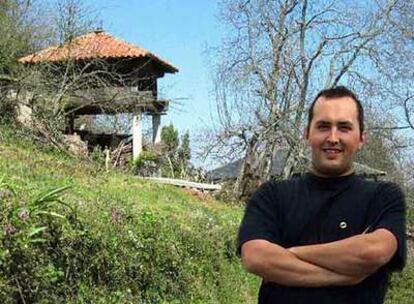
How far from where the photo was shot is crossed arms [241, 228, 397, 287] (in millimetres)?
2338

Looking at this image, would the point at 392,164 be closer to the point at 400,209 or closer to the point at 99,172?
the point at 99,172

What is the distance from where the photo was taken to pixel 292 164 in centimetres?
2347

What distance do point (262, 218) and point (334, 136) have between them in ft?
1.34

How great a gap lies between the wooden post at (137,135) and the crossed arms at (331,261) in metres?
21.6

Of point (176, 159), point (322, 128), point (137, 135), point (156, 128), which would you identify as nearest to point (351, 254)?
point (322, 128)

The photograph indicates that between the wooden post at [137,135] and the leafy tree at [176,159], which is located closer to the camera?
the leafy tree at [176,159]

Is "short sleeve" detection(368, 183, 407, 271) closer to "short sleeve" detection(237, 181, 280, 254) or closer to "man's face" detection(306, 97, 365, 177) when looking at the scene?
"man's face" detection(306, 97, 365, 177)

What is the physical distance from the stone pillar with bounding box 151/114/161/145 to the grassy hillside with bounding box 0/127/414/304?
1456 cm

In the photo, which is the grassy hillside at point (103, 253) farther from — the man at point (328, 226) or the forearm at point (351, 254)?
the forearm at point (351, 254)

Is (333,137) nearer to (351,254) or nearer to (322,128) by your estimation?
(322,128)

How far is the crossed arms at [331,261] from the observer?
Result: 2.34 m

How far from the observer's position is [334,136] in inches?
97.4

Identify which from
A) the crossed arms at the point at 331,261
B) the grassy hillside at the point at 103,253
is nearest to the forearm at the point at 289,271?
the crossed arms at the point at 331,261

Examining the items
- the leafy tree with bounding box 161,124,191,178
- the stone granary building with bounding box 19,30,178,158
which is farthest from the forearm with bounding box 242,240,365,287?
the leafy tree with bounding box 161,124,191,178
